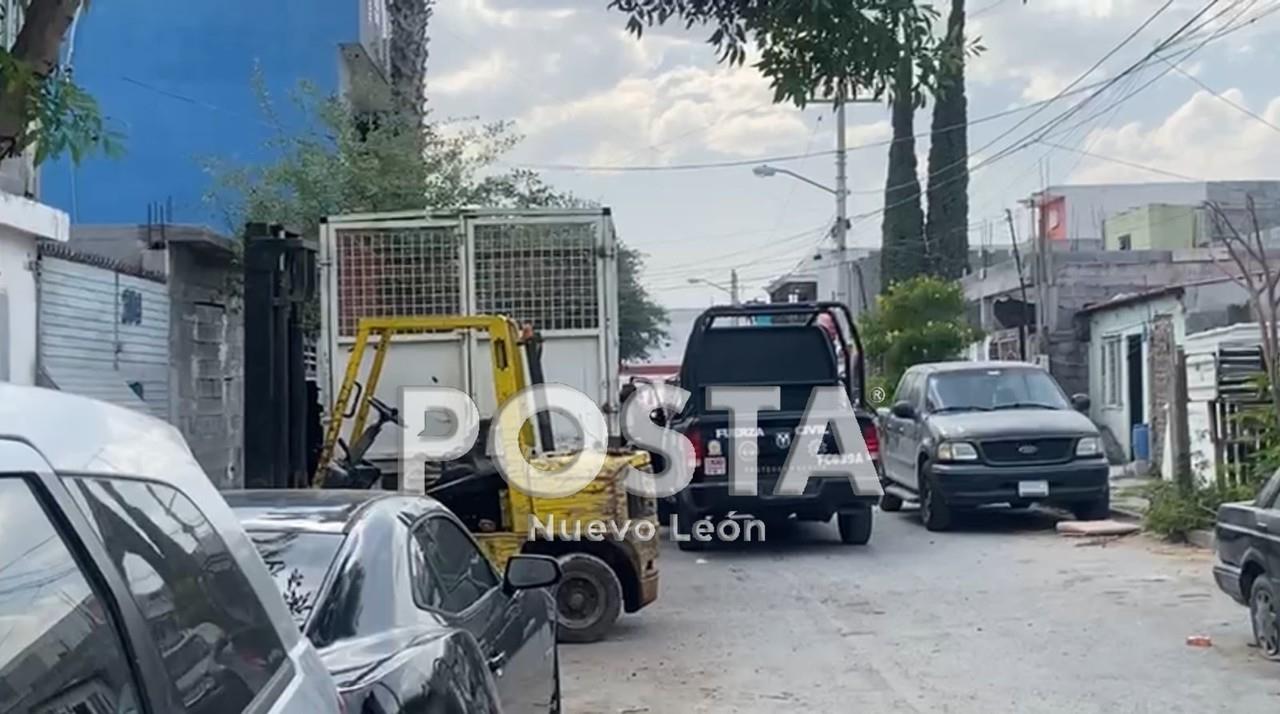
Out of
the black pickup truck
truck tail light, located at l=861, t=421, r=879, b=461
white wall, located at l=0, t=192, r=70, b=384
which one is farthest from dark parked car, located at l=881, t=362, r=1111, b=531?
white wall, located at l=0, t=192, r=70, b=384

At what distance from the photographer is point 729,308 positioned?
1625cm

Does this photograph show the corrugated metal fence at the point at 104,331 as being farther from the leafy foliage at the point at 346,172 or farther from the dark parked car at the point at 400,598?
the dark parked car at the point at 400,598

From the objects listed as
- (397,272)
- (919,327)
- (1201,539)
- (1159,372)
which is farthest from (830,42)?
(919,327)

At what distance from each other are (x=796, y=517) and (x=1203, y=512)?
409 centimetres

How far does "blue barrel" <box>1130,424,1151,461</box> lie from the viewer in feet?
78.6

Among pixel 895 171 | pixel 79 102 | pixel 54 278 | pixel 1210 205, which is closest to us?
pixel 79 102

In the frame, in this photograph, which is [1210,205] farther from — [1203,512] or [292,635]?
[292,635]

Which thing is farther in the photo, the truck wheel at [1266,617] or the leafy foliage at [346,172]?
the leafy foliage at [346,172]

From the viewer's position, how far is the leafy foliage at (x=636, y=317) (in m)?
46.8

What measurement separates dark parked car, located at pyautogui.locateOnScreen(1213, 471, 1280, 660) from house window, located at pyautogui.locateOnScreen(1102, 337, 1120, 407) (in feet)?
54.7

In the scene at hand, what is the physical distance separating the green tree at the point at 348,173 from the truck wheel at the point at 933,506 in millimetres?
5244


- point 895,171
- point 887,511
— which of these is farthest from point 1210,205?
point 895,171

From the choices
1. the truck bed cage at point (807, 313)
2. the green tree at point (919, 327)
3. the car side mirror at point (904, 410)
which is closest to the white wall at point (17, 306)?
the truck bed cage at point (807, 313)

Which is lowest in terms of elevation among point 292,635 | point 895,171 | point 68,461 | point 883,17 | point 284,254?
point 292,635
